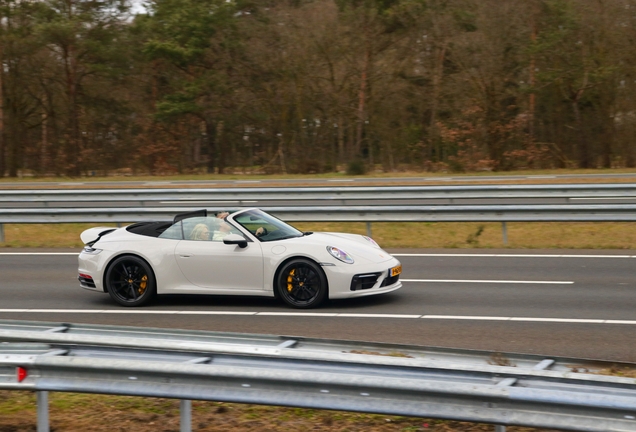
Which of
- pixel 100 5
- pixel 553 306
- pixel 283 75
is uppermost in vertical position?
pixel 100 5

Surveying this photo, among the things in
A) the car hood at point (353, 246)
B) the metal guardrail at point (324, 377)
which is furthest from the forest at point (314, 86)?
the metal guardrail at point (324, 377)

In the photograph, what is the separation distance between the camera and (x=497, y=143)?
3672 cm

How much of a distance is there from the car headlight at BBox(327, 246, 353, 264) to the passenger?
→ 1611mm

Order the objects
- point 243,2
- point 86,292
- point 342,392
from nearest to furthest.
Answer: point 342,392, point 86,292, point 243,2

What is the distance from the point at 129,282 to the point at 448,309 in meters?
4.05

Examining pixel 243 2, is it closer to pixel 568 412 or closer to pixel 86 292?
pixel 86 292

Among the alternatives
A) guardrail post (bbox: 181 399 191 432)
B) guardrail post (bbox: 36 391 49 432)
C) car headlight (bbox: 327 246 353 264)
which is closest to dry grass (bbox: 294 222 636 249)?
car headlight (bbox: 327 246 353 264)

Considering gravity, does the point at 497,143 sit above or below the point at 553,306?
above

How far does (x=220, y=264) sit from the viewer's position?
387 inches

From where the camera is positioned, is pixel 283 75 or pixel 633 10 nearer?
pixel 633 10

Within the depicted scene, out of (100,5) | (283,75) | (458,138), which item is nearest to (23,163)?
(100,5)

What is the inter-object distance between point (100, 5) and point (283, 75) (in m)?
10.5

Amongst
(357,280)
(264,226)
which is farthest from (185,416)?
(264,226)

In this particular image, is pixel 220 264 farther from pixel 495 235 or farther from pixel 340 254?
pixel 495 235
